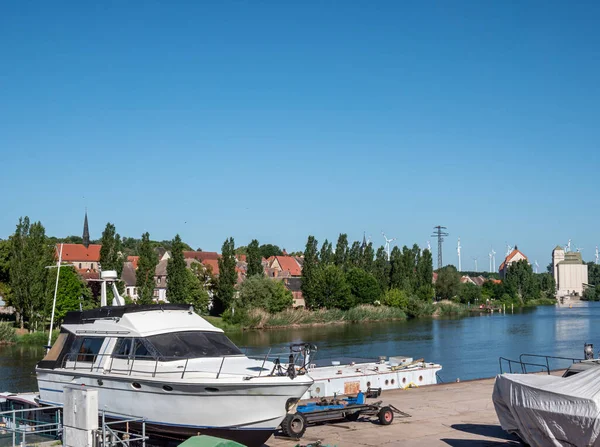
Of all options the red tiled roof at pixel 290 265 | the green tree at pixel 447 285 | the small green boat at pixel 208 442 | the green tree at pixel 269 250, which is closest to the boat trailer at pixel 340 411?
the small green boat at pixel 208 442

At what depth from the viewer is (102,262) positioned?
230ft

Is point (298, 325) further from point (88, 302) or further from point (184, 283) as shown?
Result: point (88, 302)

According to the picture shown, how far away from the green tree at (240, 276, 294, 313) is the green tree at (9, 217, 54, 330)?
812 inches

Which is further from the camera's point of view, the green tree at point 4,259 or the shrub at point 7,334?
the green tree at point 4,259

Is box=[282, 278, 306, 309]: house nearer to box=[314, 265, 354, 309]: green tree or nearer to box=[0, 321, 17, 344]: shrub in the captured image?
box=[314, 265, 354, 309]: green tree

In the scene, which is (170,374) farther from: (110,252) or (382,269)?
(382,269)

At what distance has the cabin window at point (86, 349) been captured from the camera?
17.6 meters

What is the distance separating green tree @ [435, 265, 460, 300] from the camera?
10950 cm

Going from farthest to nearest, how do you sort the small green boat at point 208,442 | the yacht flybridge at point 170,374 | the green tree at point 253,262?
1. the green tree at point 253,262
2. the yacht flybridge at point 170,374
3. the small green boat at point 208,442

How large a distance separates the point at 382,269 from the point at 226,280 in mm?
31545

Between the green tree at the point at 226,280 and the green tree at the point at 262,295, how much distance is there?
1358mm

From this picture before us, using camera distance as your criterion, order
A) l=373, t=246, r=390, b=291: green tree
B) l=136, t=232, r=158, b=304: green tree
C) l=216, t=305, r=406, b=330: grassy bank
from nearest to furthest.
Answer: l=136, t=232, r=158, b=304: green tree < l=216, t=305, r=406, b=330: grassy bank < l=373, t=246, r=390, b=291: green tree

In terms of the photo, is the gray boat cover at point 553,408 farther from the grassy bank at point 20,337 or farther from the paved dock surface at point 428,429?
the grassy bank at point 20,337

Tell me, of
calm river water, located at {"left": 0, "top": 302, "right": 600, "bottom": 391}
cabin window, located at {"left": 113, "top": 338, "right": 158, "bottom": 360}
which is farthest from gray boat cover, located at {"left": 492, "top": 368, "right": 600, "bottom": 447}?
calm river water, located at {"left": 0, "top": 302, "right": 600, "bottom": 391}
